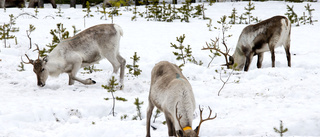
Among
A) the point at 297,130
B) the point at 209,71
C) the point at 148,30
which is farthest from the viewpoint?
the point at 148,30

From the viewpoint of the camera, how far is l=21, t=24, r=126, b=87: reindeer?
6.98m

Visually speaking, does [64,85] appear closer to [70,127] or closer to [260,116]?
[70,127]

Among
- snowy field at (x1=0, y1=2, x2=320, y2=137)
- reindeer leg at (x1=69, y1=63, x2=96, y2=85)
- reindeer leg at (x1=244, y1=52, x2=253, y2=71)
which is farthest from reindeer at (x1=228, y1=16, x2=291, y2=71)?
reindeer leg at (x1=69, y1=63, x2=96, y2=85)

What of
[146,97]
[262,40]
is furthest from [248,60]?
[146,97]

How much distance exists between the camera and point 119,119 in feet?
16.9

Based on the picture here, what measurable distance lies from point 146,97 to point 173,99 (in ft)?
8.28

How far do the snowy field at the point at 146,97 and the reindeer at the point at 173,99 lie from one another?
715 mm

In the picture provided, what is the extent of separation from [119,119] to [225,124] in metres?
1.65

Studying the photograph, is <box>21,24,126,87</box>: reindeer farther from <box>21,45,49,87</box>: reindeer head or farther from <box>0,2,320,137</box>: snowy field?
<box>0,2,320,137</box>: snowy field

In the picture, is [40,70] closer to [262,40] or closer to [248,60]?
[248,60]

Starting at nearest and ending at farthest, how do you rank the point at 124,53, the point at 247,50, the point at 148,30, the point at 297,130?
the point at 297,130, the point at 247,50, the point at 124,53, the point at 148,30

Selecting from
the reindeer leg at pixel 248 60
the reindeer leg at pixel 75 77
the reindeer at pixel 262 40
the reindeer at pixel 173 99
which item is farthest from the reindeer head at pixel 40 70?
the reindeer leg at pixel 248 60

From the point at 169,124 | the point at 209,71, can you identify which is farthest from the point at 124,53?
the point at 169,124

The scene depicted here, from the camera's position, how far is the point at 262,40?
8.61 metres
